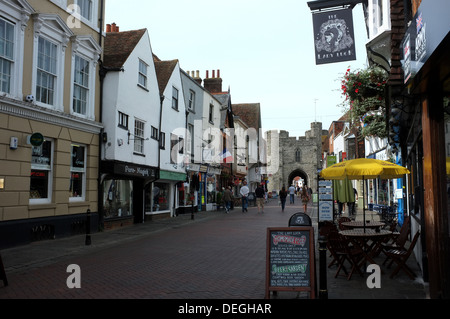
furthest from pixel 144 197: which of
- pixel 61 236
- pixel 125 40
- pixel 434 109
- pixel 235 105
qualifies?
pixel 235 105

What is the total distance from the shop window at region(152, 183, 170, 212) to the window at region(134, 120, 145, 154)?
2.82m

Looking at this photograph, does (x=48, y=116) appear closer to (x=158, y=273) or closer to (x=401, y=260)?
(x=158, y=273)

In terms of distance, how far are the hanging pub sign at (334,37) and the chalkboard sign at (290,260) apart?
380 cm

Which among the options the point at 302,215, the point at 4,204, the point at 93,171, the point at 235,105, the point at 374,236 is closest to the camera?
the point at 302,215

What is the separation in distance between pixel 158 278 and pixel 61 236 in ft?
22.1

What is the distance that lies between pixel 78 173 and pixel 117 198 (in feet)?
9.25

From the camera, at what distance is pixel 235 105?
52.1 metres

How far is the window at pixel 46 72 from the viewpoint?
458 inches

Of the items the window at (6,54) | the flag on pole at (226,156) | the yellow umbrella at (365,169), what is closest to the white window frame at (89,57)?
the window at (6,54)

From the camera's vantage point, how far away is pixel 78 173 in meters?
13.6

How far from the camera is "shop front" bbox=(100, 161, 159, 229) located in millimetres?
14665

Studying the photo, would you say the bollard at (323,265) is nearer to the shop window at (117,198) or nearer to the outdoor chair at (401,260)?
the outdoor chair at (401,260)

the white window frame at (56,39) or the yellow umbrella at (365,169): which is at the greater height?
the white window frame at (56,39)

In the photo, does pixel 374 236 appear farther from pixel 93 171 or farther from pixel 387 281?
pixel 93 171
